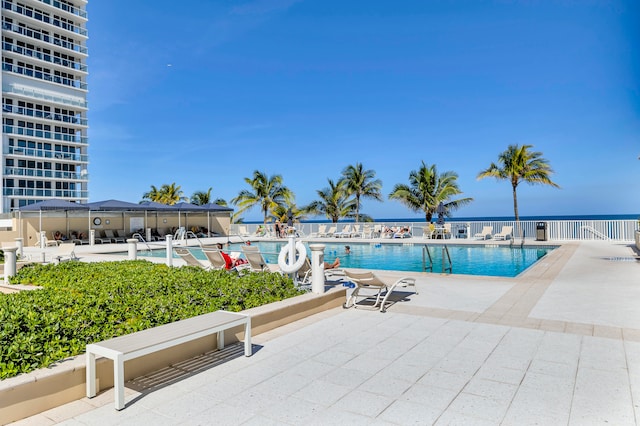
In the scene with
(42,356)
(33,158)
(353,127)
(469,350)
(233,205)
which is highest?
(353,127)

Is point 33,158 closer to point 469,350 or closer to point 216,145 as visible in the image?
point 216,145

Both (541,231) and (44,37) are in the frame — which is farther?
(44,37)

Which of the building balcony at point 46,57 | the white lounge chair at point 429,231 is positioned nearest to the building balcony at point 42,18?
the building balcony at point 46,57

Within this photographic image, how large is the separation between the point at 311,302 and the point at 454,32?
23.9 meters

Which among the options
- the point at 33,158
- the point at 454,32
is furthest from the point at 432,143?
the point at 33,158

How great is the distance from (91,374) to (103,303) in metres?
1.64

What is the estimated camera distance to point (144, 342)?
3.24 metres

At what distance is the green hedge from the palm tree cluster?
1710 centimetres

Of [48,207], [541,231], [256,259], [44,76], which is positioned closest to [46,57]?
[44,76]

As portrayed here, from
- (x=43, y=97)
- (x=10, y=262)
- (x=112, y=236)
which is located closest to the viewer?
(x=10, y=262)

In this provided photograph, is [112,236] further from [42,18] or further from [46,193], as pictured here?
[42,18]

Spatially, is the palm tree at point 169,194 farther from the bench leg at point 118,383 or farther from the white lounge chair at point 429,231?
the bench leg at point 118,383

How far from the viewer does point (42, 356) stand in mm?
3182

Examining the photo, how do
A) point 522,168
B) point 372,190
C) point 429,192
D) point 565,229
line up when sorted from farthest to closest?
1. point 372,190
2. point 429,192
3. point 522,168
4. point 565,229
